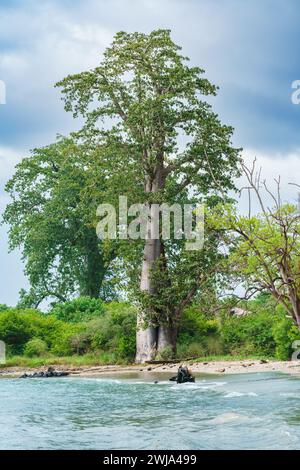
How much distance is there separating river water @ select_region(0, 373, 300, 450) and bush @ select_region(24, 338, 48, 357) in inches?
368

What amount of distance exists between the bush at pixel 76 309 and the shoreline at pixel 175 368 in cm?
752

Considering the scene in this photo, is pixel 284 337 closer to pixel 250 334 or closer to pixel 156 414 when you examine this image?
pixel 250 334

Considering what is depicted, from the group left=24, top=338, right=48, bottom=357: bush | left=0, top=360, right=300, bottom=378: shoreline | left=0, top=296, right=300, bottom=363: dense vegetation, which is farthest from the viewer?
left=24, top=338, right=48, bottom=357: bush

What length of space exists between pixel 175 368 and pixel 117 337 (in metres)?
5.19

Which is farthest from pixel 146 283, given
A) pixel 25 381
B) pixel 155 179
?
pixel 25 381

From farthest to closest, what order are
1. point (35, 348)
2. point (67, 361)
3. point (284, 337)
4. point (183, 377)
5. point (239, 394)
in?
point (35, 348), point (67, 361), point (284, 337), point (183, 377), point (239, 394)

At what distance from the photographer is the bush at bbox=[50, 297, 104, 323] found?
Answer: 37594 mm

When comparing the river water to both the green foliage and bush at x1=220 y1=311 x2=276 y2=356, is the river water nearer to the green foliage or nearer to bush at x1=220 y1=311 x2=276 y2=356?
bush at x1=220 y1=311 x2=276 y2=356

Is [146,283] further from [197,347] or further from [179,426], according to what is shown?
[179,426]

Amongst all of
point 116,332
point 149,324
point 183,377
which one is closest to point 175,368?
point 149,324

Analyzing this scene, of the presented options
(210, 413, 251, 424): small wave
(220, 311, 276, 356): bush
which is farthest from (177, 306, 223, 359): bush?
(210, 413, 251, 424): small wave

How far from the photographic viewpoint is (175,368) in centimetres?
2702

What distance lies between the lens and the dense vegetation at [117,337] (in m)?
29.5

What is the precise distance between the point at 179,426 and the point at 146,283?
17726mm
